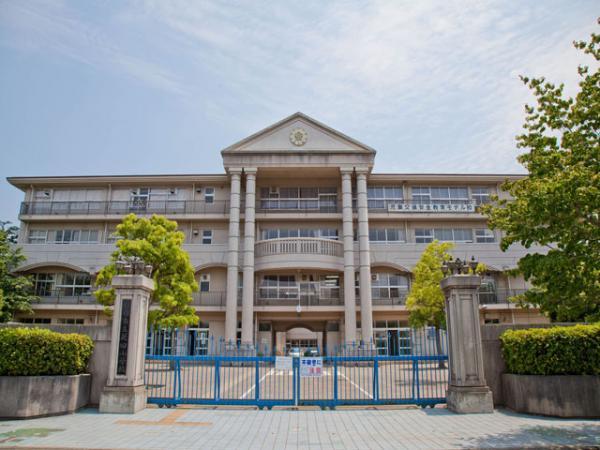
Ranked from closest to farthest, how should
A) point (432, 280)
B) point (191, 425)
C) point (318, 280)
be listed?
point (191, 425) < point (432, 280) < point (318, 280)

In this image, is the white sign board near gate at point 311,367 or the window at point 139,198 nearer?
the white sign board near gate at point 311,367

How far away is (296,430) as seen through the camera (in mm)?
8844

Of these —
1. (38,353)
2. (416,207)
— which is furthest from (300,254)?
(38,353)

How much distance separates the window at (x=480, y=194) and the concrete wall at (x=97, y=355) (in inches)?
1102

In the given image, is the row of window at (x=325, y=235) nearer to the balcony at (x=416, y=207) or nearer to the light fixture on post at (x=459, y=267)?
the balcony at (x=416, y=207)

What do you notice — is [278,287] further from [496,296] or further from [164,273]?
[496,296]

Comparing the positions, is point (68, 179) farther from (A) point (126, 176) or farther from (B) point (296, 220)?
(B) point (296, 220)

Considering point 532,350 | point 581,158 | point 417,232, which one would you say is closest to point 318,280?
point 417,232

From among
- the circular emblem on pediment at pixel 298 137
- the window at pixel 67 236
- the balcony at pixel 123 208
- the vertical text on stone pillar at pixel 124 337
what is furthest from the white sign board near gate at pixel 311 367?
the window at pixel 67 236

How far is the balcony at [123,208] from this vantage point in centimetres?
3152

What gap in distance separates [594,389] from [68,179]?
3309 centimetres

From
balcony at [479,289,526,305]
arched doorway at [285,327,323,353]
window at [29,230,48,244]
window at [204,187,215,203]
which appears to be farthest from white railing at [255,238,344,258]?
window at [29,230,48,244]

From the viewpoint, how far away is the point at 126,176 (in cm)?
3209

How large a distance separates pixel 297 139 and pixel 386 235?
921 cm
